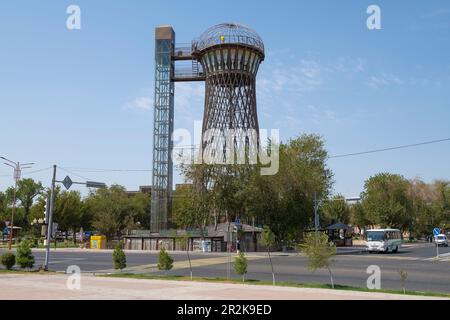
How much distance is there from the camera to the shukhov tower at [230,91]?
67.9 meters

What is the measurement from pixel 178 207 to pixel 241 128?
1512cm

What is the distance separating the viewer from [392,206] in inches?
3241

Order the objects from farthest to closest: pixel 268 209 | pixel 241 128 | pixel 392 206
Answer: pixel 392 206 → pixel 241 128 → pixel 268 209

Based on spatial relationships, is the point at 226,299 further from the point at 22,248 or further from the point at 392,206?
the point at 392,206

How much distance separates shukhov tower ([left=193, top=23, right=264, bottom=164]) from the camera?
6794 cm

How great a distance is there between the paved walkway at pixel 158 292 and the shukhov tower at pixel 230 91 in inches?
1913

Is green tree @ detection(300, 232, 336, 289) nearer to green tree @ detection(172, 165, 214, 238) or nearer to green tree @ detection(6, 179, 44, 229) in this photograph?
green tree @ detection(172, 165, 214, 238)

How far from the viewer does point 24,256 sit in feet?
82.4

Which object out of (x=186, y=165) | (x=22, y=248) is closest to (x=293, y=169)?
(x=186, y=165)

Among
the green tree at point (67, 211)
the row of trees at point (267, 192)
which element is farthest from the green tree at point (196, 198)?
the green tree at point (67, 211)

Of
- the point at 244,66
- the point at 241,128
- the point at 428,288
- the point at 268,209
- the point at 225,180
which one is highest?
the point at 244,66

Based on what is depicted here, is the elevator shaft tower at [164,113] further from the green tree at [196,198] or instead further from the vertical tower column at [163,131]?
the green tree at [196,198]

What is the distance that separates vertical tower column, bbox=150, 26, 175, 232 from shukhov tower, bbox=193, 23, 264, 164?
37.2ft

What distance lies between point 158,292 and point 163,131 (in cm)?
6386
